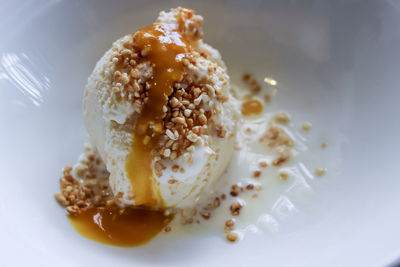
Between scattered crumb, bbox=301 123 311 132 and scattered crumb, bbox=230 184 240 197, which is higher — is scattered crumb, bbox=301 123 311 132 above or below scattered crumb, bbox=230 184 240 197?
above

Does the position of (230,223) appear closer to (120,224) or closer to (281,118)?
(120,224)

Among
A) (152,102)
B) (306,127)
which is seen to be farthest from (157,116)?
(306,127)

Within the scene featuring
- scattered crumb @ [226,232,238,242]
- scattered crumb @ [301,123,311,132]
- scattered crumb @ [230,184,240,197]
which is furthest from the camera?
scattered crumb @ [301,123,311,132]

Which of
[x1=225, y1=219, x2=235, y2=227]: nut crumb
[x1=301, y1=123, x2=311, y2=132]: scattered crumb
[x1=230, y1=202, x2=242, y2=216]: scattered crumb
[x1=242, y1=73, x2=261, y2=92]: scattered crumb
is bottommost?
[x1=225, y1=219, x2=235, y2=227]: nut crumb

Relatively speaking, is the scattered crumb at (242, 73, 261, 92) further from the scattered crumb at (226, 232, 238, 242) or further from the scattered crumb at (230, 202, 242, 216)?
the scattered crumb at (226, 232, 238, 242)

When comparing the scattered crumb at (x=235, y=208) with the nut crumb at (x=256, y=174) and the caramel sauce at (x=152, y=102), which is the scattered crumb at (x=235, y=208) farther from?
the caramel sauce at (x=152, y=102)

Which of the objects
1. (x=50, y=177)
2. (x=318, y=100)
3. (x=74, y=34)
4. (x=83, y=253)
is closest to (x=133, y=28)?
(x=74, y=34)

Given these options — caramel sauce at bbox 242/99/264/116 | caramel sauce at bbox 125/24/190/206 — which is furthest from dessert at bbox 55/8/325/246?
caramel sauce at bbox 242/99/264/116

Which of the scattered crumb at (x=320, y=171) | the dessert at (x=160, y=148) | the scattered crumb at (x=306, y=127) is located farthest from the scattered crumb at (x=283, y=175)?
the scattered crumb at (x=306, y=127)
